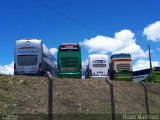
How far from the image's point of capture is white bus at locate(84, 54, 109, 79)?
125 feet

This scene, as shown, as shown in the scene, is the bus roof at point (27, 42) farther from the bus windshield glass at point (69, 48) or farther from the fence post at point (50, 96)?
the fence post at point (50, 96)

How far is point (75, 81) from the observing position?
2388 cm

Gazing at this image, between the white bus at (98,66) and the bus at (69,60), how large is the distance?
242 centimetres

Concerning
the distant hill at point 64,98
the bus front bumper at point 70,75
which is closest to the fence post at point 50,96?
the distant hill at point 64,98

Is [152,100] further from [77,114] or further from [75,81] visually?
[77,114]

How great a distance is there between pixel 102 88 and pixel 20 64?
37.3ft

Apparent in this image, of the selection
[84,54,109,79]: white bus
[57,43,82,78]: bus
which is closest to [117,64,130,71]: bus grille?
[84,54,109,79]: white bus

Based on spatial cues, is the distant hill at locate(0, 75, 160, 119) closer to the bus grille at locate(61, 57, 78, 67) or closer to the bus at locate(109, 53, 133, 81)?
the bus grille at locate(61, 57, 78, 67)

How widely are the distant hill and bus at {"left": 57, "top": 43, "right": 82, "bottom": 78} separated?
33.1 ft

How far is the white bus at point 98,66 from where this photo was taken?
125ft

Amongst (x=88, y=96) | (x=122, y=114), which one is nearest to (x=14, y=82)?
(x=88, y=96)

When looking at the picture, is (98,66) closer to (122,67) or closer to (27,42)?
(122,67)

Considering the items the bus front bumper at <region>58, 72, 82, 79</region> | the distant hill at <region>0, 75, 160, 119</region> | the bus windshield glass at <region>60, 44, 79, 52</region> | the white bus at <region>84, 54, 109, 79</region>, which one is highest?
the bus windshield glass at <region>60, 44, 79, 52</region>

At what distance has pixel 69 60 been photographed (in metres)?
36.2
